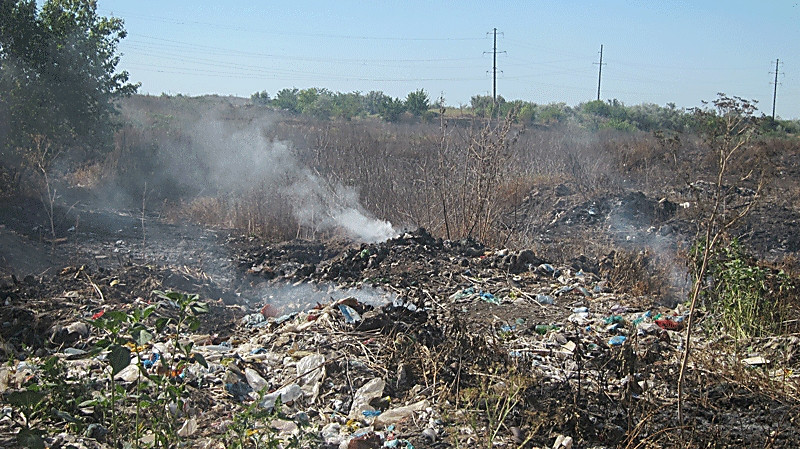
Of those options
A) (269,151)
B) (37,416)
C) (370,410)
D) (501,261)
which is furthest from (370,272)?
(269,151)

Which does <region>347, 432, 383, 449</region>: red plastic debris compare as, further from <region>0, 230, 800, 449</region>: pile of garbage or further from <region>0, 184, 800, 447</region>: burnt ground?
<region>0, 184, 800, 447</region>: burnt ground

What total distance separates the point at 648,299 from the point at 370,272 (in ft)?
9.13

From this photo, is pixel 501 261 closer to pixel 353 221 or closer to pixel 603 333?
pixel 603 333

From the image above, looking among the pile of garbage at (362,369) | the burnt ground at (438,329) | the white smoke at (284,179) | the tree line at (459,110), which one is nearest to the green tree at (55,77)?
the burnt ground at (438,329)

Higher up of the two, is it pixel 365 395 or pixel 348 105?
pixel 348 105

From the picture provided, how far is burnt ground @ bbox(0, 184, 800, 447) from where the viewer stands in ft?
10.8

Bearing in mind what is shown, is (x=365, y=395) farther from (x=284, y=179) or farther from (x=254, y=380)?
(x=284, y=179)

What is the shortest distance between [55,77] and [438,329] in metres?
9.70

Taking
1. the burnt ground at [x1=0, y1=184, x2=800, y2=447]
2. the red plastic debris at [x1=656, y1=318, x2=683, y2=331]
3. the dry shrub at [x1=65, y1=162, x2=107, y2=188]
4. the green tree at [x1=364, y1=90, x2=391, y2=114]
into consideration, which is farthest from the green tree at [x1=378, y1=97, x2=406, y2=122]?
the red plastic debris at [x1=656, y1=318, x2=683, y2=331]

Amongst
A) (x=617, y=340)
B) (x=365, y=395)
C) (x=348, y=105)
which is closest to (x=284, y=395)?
(x=365, y=395)

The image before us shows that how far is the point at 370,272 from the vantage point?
22.4ft

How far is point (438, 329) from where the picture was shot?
176 inches

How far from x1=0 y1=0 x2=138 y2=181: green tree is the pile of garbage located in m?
5.60

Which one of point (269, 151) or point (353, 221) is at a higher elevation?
point (269, 151)
